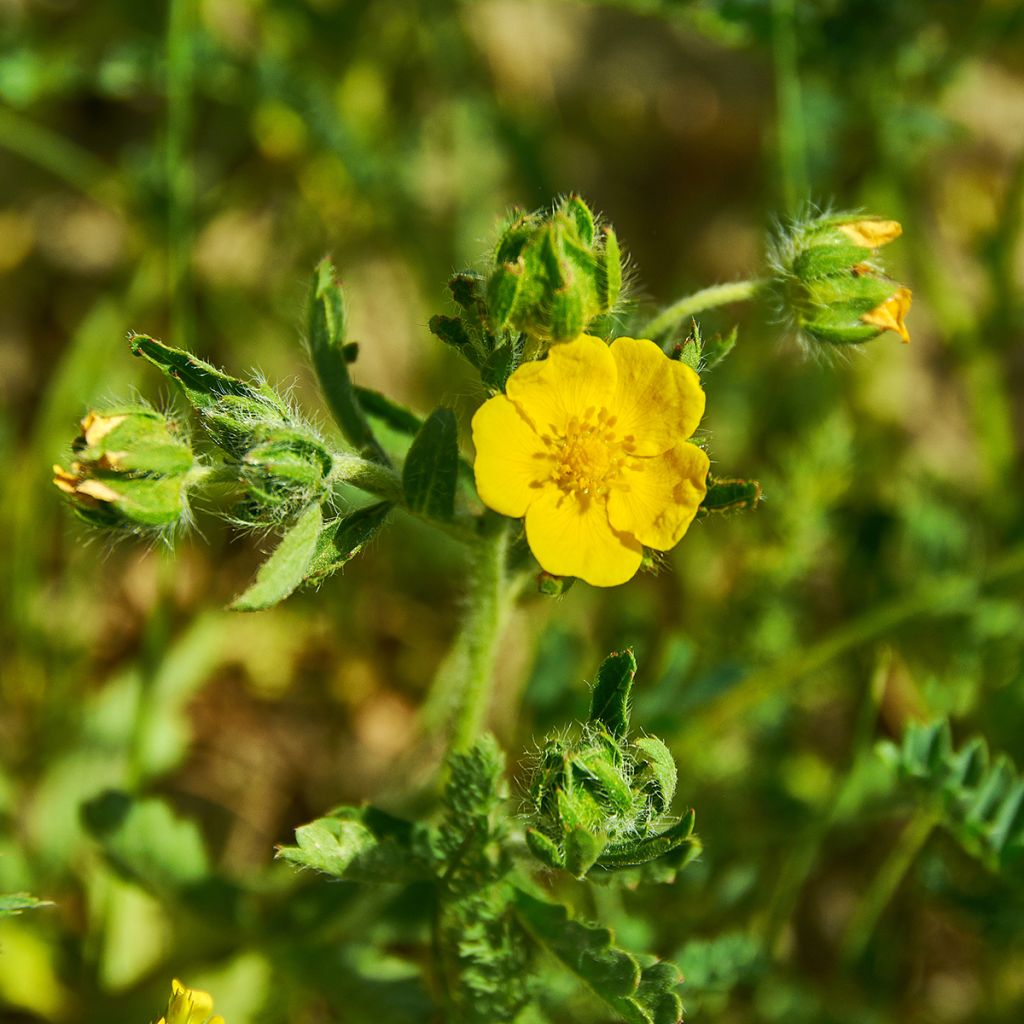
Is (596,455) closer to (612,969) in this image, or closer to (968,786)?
(612,969)

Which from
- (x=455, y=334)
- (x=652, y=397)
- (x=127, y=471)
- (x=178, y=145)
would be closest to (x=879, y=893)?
(x=652, y=397)

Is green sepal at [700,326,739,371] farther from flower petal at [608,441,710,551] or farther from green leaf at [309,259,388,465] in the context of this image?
green leaf at [309,259,388,465]

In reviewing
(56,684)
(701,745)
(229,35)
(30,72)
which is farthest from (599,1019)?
(229,35)

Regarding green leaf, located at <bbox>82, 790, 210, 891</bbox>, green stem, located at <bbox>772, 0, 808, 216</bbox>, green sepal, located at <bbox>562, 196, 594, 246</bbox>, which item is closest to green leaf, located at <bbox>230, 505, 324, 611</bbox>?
green sepal, located at <bbox>562, 196, 594, 246</bbox>

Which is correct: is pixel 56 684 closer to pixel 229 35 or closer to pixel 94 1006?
pixel 94 1006

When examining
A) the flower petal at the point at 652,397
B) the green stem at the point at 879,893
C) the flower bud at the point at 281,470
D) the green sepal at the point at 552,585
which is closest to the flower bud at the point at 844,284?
the flower petal at the point at 652,397

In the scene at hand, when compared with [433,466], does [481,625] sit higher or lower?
lower
